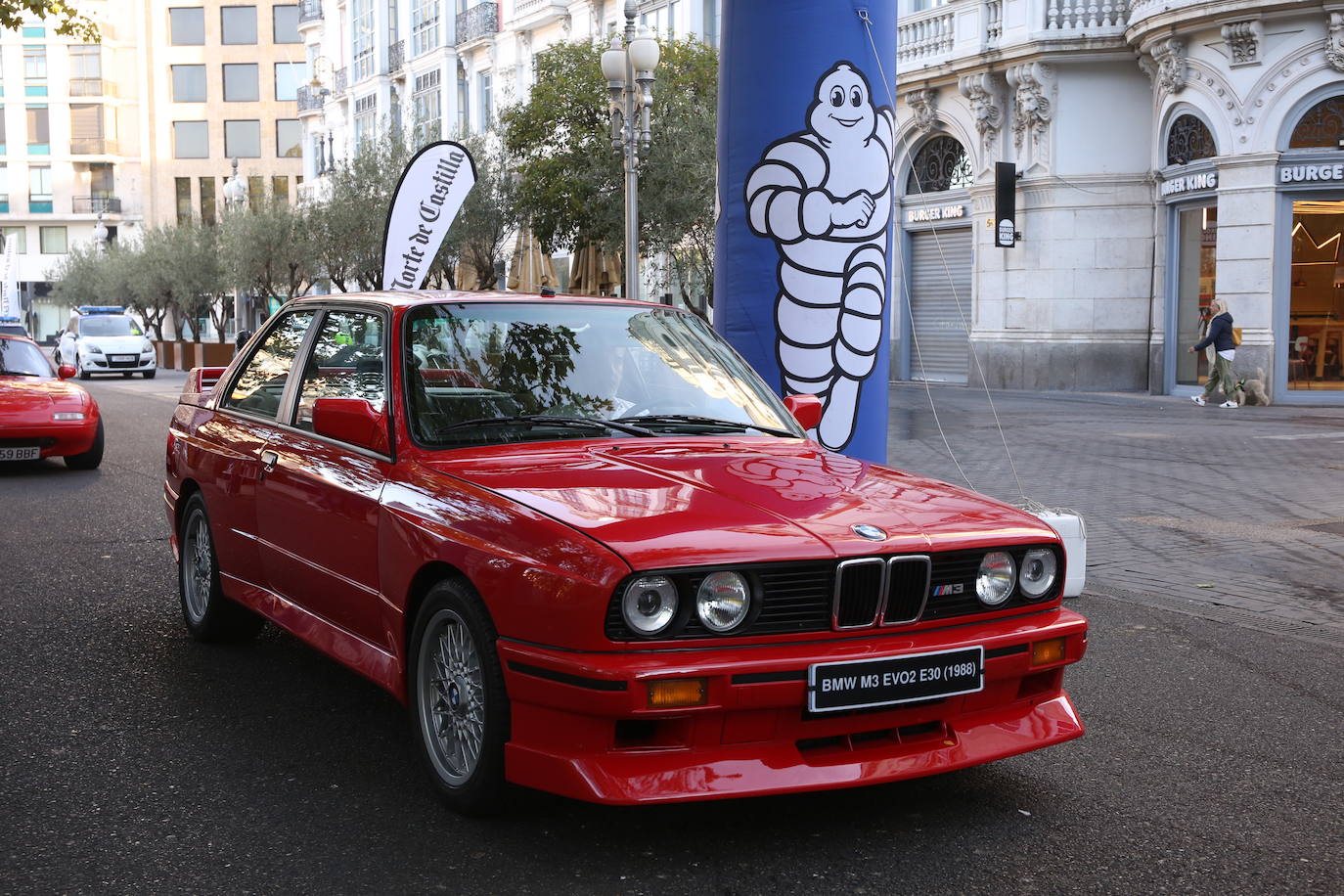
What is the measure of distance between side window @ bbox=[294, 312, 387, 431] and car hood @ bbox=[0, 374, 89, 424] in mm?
10068

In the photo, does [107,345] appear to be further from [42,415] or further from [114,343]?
[42,415]

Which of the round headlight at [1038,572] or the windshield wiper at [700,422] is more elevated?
the windshield wiper at [700,422]

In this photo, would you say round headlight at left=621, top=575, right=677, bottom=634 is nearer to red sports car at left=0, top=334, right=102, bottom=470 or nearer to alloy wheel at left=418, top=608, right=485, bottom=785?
alloy wheel at left=418, top=608, right=485, bottom=785

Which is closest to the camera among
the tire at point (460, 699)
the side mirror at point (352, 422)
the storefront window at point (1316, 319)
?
the tire at point (460, 699)

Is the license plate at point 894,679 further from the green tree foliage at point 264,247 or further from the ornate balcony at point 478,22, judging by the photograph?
the ornate balcony at point 478,22

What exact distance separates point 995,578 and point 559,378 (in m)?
1.60

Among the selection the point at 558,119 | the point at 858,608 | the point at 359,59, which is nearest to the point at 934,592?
the point at 858,608

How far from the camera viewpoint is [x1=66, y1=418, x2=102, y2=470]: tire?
584 inches

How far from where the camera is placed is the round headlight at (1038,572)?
4188mm

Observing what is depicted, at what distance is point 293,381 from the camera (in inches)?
223

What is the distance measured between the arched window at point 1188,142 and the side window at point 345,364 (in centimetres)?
2208

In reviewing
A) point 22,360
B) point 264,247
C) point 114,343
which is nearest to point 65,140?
point 264,247

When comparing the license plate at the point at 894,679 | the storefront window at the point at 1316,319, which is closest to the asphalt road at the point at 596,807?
the license plate at the point at 894,679

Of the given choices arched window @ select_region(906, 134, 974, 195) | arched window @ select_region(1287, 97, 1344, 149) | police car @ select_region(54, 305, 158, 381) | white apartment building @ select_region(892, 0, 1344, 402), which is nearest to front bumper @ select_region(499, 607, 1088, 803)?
white apartment building @ select_region(892, 0, 1344, 402)
